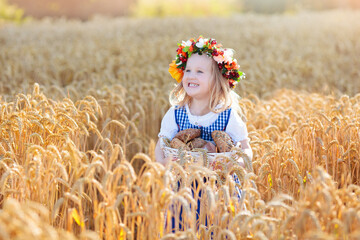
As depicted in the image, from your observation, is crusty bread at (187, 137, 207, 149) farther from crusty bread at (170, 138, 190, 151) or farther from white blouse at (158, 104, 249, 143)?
white blouse at (158, 104, 249, 143)

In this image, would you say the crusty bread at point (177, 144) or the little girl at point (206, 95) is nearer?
the crusty bread at point (177, 144)

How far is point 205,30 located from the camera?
41.9 feet

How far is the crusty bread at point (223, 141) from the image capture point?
2.89m

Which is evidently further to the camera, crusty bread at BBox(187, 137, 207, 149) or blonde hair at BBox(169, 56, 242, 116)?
blonde hair at BBox(169, 56, 242, 116)

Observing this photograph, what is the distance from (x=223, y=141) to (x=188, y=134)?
25cm

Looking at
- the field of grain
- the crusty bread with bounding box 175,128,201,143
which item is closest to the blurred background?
the field of grain

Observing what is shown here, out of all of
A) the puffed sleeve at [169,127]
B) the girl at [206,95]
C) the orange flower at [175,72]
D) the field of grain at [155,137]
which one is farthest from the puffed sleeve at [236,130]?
the orange flower at [175,72]

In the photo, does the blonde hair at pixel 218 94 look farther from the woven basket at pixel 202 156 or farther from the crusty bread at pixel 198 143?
the woven basket at pixel 202 156

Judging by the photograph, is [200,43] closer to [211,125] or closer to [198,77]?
[198,77]

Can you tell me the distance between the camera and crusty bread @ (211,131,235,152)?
114 inches

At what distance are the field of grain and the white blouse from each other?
0.44 feet

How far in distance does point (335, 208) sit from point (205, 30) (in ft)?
36.3

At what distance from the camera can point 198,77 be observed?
314cm

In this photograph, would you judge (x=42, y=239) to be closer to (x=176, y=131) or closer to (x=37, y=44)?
(x=176, y=131)
